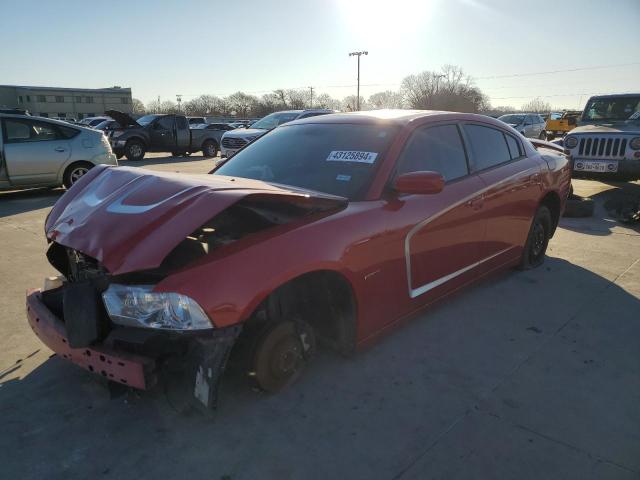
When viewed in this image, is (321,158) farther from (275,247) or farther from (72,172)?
(72,172)

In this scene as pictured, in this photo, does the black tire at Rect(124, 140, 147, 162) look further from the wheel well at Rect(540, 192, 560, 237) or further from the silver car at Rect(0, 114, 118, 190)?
the wheel well at Rect(540, 192, 560, 237)

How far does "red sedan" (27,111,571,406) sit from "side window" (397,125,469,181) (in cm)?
1

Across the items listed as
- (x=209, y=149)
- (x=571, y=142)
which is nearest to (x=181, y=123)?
(x=209, y=149)

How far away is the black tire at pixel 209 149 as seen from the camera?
19.7 metres

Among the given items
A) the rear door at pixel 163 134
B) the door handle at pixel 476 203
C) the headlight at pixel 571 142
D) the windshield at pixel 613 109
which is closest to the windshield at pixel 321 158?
the door handle at pixel 476 203

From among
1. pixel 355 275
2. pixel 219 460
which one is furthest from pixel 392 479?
pixel 355 275

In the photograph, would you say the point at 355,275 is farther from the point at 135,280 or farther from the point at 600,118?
the point at 600,118

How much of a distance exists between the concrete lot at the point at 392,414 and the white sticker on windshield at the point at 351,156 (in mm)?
1251

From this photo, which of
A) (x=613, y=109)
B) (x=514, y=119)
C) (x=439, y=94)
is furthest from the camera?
(x=439, y=94)

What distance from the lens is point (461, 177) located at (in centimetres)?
350

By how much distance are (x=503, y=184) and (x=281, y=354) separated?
2443mm

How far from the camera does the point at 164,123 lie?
18.0 meters

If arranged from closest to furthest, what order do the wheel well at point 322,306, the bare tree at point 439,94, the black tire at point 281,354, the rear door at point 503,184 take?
1. the black tire at point 281,354
2. the wheel well at point 322,306
3. the rear door at point 503,184
4. the bare tree at point 439,94

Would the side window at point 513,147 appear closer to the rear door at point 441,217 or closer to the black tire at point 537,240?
the black tire at point 537,240
